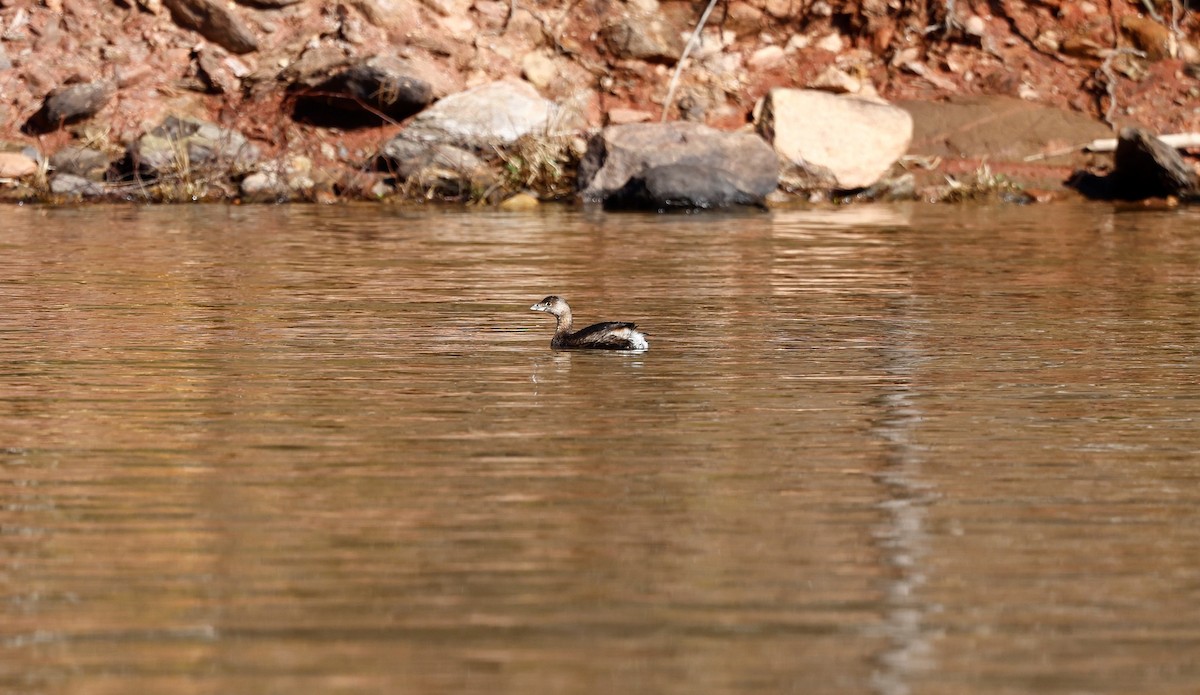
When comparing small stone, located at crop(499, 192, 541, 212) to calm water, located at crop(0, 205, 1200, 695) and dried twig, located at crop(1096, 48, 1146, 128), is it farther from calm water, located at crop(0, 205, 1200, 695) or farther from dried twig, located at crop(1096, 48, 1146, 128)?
calm water, located at crop(0, 205, 1200, 695)

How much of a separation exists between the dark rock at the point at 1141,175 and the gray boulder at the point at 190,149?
Result: 1188 centimetres

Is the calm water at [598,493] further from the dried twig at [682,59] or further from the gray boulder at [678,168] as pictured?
the dried twig at [682,59]

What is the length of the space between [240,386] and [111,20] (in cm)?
2199

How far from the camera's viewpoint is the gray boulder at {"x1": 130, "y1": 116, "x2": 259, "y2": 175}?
25.9m

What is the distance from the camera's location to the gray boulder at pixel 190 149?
25.9 m

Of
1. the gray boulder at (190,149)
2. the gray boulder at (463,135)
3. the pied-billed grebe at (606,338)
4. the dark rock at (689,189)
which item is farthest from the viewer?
the gray boulder at (463,135)

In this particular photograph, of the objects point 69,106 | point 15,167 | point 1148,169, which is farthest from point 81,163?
point 1148,169

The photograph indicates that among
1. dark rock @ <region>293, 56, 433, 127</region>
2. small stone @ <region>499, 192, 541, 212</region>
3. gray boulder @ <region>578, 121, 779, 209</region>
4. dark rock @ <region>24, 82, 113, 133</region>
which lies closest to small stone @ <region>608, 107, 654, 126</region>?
dark rock @ <region>293, 56, 433, 127</region>

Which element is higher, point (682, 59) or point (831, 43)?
point (831, 43)

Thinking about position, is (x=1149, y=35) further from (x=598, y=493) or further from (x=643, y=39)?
(x=598, y=493)

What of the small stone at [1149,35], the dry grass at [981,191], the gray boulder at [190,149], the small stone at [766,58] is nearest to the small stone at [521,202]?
the gray boulder at [190,149]

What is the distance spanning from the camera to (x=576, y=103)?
29719 mm

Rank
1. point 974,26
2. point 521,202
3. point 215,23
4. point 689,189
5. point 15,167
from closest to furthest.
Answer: point 689,189, point 521,202, point 15,167, point 215,23, point 974,26

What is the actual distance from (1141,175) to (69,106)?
1508 centimetres
